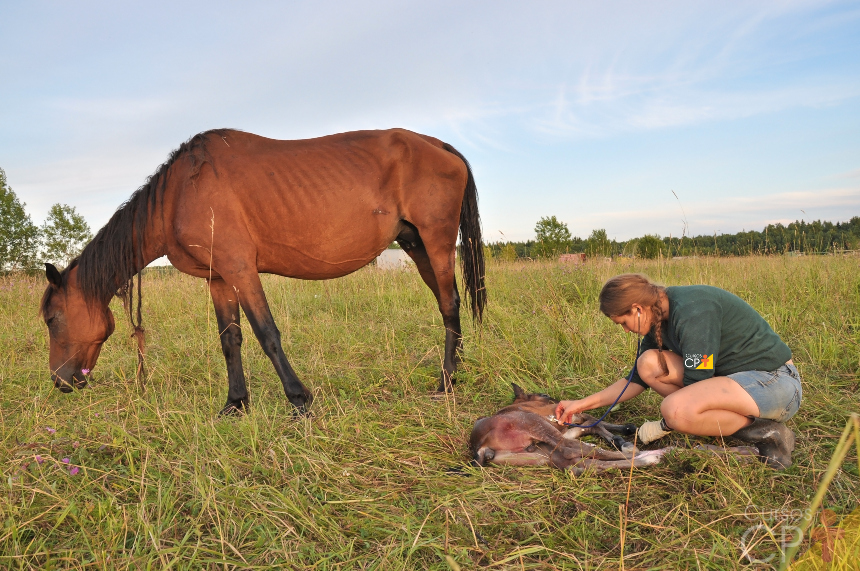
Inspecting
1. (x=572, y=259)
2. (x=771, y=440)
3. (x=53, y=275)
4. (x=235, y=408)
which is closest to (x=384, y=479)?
(x=235, y=408)

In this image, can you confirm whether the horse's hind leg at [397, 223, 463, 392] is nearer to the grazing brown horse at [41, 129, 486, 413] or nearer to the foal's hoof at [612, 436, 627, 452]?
the grazing brown horse at [41, 129, 486, 413]

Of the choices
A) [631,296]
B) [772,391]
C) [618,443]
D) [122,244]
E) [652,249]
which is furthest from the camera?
[652,249]

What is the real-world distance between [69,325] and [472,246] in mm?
3683

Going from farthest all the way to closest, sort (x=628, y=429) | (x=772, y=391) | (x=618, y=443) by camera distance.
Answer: (x=628, y=429), (x=618, y=443), (x=772, y=391)

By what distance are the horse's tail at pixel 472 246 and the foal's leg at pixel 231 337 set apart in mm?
2248

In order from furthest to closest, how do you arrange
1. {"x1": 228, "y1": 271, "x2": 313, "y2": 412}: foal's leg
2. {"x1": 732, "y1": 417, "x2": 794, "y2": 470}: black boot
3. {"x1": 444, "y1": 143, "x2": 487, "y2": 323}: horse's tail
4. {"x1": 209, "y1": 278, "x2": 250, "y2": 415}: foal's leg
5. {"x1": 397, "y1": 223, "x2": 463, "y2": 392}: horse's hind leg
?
{"x1": 444, "y1": 143, "x2": 487, "y2": 323}: horse's tail
{"x1": 397, "y1": 223, "x2": 463, "y2": 392}: horse's hind leg
{"x1": 209, "y1": 278, "x2": 250, "y2": 415}: foal's leg
{"x1": 228, "y1": 271, "x2": 313, "y2": 412}: foal's leg
{"x1": 732, "y1": 417, "x2": 794, "y2": 470}: black boot

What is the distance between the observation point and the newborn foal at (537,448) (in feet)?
9.75

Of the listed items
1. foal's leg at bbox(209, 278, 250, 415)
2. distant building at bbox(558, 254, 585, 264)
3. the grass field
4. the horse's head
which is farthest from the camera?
distant building at bbox(558, 254, 585, 264)

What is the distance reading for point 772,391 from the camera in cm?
293

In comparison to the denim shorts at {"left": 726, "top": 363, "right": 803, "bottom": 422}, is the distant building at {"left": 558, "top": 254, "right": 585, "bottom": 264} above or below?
above

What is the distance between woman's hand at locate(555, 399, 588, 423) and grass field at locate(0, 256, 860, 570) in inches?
22.3

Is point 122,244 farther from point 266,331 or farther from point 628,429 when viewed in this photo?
point 628,429

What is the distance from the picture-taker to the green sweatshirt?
294 centimetres

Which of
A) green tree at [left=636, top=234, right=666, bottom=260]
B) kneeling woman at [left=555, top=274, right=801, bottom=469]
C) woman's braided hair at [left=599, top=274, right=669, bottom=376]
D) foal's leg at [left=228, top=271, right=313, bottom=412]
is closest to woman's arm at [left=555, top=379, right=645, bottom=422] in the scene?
kneeling woman at [left=555, top=274, right=801, bottom=469]
